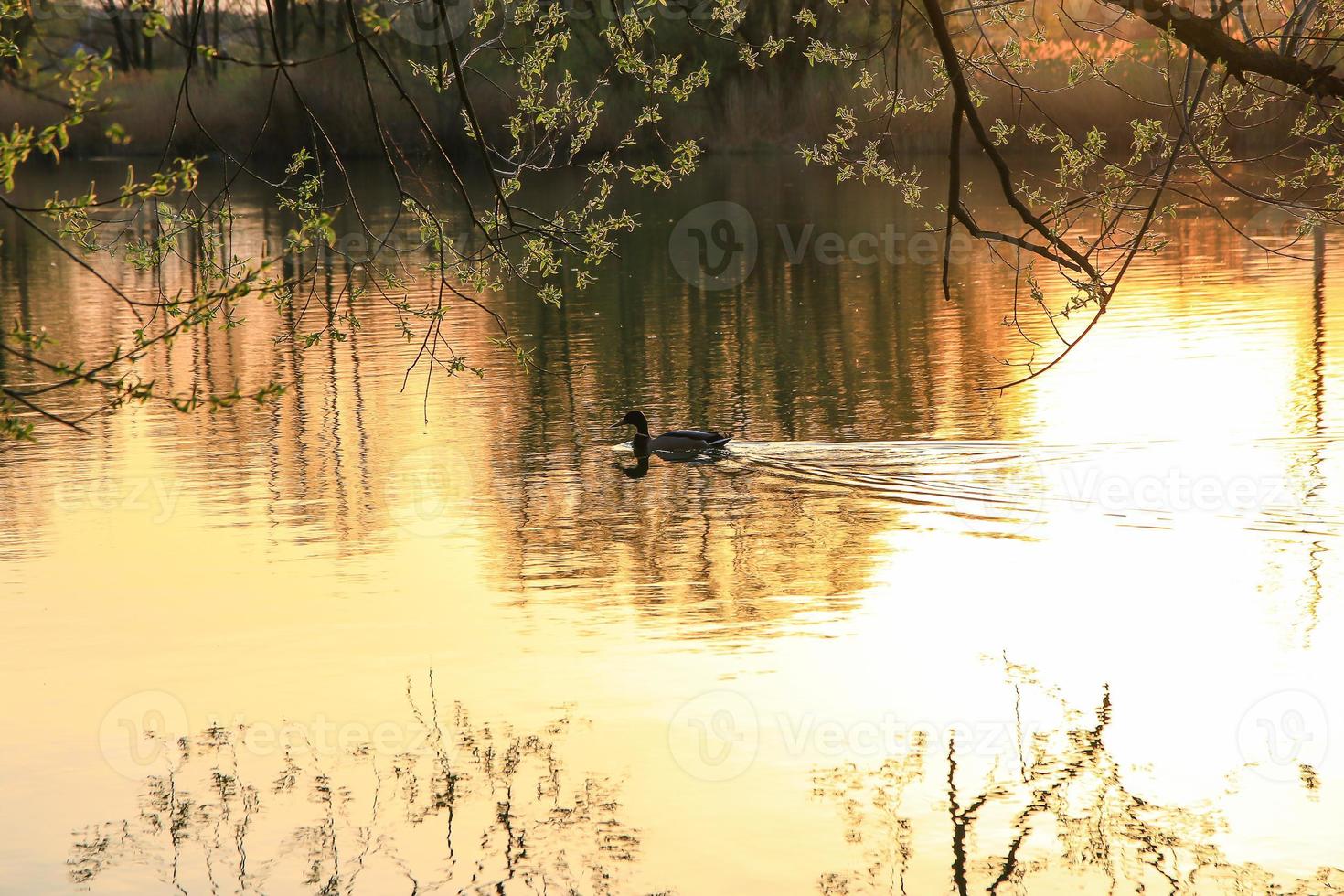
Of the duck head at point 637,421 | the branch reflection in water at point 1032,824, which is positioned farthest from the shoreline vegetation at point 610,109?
the branch reflection in water at point 1032,824

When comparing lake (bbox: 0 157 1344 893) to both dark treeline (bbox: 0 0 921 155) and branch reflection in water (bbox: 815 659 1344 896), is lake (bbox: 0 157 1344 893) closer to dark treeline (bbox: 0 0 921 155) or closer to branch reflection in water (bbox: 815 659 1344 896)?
branch reflection in water (bbox: 815 659 1344 896)

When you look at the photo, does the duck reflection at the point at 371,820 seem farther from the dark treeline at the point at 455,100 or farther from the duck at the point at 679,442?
the dark treeline at the point at 455,100

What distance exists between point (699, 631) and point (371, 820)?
3024mm

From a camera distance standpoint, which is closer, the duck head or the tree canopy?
the tree canopy

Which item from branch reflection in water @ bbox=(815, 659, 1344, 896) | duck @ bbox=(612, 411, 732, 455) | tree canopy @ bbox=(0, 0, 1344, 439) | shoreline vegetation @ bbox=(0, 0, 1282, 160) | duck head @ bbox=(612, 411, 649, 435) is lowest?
branch reflection in water @ bbox=(815, 659, 1344, 896)

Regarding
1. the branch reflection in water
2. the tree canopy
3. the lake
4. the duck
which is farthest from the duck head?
the branch reflection in water

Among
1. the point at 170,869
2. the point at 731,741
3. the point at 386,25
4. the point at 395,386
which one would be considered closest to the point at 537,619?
the point at 731,741

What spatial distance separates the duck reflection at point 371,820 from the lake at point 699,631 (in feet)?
0.08

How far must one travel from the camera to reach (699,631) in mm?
10234

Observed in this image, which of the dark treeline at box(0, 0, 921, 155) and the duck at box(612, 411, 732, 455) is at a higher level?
the dark treeline at box(0, 0, 921, 155)

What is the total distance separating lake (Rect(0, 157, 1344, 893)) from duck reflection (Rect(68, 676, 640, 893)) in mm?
26

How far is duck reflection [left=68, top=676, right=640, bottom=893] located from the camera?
23.7 ft

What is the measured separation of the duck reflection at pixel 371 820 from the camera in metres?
7.21

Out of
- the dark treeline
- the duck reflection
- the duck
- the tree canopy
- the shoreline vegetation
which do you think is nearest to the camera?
the tree canopy
